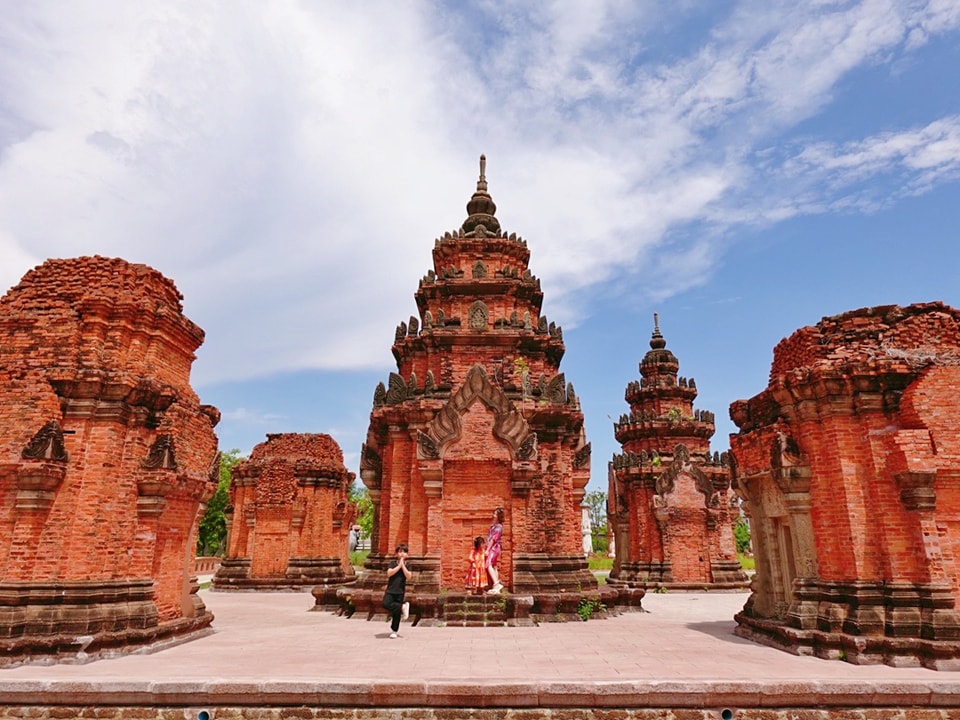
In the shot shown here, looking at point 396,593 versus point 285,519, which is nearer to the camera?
point 396,593

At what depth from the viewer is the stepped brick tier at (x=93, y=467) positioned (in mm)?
10312

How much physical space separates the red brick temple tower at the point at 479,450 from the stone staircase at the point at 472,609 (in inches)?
10.7

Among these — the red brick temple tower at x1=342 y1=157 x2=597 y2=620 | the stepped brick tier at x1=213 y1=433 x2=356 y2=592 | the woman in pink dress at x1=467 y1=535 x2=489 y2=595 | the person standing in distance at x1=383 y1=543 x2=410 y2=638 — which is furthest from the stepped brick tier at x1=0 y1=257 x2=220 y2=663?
the stepped brick tier at x1=213 y1=433 x2=356 y2=592

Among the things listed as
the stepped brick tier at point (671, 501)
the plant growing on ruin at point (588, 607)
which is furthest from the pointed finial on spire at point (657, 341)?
the plant growing on ruin at point (588, 607)

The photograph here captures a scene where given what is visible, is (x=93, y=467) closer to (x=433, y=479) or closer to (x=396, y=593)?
(x=396, y=593)

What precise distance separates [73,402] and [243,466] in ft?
59.2

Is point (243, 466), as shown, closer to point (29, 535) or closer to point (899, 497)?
point (29, 535)

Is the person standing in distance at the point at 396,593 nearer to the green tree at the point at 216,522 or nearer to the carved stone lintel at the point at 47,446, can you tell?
the carved stone lintel at the point at 47,446

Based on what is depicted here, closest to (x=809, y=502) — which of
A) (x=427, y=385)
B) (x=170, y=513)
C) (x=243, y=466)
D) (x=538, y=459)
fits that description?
(x=538, y=459)

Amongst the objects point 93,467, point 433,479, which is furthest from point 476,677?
point 433,479

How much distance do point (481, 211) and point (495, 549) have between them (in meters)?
14.9

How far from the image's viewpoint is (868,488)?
36.5 feet

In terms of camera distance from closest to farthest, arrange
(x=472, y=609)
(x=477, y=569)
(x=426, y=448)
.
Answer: (x=472, y=609) < (x=477, y=569) < (x=426, y=448)

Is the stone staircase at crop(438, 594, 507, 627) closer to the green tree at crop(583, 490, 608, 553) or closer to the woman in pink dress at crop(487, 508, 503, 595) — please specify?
the woman in pink dress at crop(487, 508, 503, 595)
